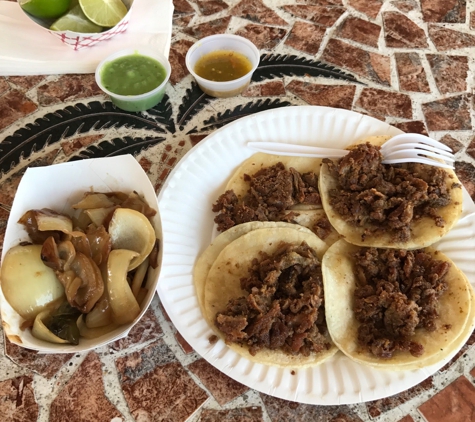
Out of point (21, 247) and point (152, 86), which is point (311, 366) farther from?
point (152, 86)

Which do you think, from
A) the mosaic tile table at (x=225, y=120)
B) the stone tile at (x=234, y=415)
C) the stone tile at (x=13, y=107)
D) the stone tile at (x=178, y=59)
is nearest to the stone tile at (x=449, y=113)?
the mosaic tile table at (x=225, y=120)

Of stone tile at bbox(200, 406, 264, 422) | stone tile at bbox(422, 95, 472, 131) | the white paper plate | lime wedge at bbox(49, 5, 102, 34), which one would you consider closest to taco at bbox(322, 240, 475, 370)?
the white paper plate

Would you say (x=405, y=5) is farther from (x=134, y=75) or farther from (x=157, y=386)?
(x=157, y=386)

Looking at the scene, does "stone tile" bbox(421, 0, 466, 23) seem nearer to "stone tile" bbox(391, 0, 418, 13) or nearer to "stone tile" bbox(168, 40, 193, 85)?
"stone tile" bbox(391, 0, 418, 13)

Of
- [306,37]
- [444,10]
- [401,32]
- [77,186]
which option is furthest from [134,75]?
[444,10]

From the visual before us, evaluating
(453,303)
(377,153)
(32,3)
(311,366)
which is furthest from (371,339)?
(32,3)
